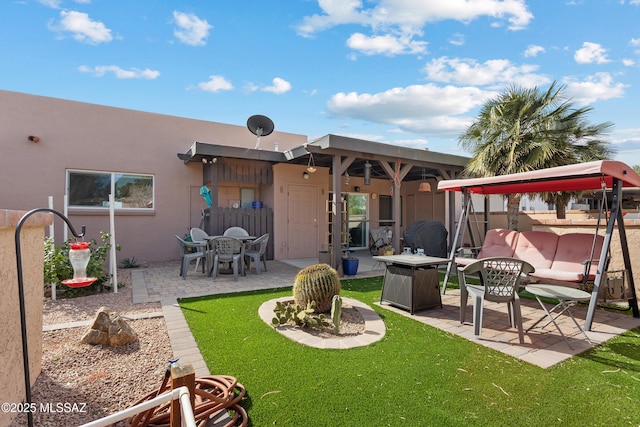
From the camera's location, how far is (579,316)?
4113mm

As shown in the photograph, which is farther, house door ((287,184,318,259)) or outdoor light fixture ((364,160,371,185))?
house door ((287,184,318,259))

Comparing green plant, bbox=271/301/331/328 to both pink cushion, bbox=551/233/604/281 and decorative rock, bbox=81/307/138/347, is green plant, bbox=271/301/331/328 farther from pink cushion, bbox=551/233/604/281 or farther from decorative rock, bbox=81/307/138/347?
pink cushion, bbox=551/233/604/281

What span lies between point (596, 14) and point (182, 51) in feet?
28.6

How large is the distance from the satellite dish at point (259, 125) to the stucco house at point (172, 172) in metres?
0.49

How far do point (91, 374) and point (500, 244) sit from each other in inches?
243

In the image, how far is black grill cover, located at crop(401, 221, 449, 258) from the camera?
8.34 meters

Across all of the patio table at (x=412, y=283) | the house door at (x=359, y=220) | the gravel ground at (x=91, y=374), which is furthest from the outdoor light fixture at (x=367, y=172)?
the gravel ground at (x=91, y=374)

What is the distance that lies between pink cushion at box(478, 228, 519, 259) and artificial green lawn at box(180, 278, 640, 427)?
222 centimetres

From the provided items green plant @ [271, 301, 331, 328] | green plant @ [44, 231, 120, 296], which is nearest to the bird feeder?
green plant @ [271, 301, 331, 328]

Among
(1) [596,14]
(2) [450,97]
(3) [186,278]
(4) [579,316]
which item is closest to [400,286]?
(4) [579,316]

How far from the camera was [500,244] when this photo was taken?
5805 mm

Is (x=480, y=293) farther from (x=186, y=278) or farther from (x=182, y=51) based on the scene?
(x=182, y=51)

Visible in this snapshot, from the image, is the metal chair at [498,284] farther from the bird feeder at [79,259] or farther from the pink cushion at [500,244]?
the bird feeder at [79,259]

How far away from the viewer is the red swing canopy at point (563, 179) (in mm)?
3648
